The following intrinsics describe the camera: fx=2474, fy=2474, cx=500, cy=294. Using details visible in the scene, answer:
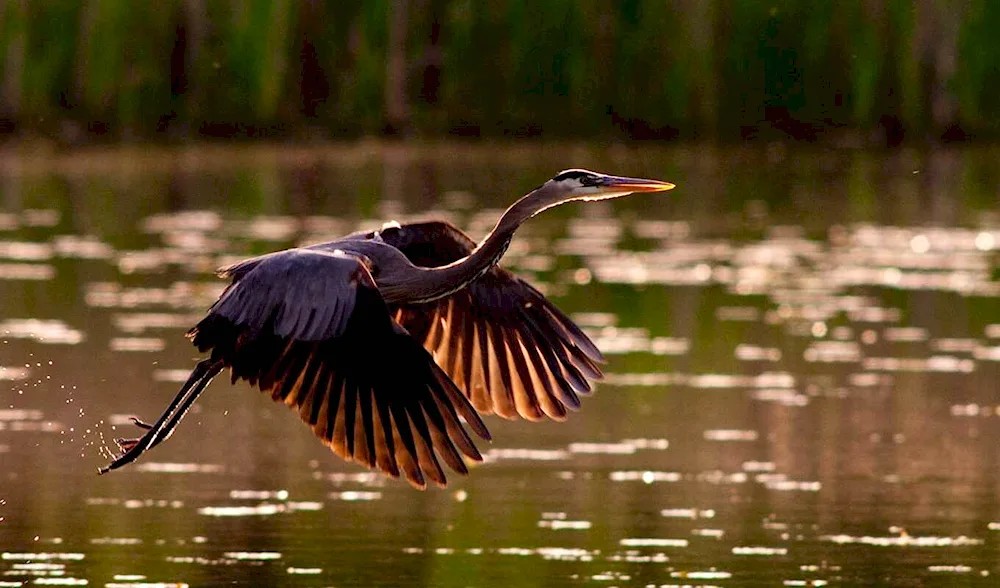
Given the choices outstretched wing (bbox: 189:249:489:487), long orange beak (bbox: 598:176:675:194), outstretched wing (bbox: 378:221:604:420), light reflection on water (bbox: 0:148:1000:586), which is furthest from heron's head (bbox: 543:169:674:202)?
light reflection on water (bbox: 0:148:1000:586)

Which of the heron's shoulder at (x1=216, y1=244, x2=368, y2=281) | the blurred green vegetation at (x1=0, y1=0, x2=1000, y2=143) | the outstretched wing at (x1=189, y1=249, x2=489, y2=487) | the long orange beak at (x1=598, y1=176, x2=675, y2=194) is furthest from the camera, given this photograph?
the blurred green vegetation at (x1=0, y1=0, x2=1000, y2=143)

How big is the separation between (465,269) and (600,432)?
425 cm

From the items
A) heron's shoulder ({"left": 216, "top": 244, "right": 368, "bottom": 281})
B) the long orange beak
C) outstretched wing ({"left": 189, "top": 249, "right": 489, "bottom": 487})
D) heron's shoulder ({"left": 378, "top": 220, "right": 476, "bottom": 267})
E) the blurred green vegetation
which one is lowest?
outstretched wing ({"left": 189, "top": 249, "right": 489, "bottom": 487})

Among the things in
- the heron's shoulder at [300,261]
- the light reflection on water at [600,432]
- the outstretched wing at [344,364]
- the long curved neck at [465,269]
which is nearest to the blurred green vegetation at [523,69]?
the light reflection on water at [600,432]

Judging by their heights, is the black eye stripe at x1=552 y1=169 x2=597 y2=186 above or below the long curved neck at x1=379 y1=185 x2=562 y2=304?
above

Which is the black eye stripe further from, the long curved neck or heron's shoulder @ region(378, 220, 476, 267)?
heron's shoulder @ region(378, 220, 476, 267)

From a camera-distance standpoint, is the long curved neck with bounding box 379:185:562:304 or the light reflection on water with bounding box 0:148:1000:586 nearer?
the long curved neck with bounding box 379:185:562:304

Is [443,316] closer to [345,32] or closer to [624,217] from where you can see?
[624,217]

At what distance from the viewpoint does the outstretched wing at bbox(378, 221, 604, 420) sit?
1013 centimetres

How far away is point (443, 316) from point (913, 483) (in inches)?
122

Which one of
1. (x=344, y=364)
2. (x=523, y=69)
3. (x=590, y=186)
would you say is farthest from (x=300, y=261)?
(x=523, y=69)

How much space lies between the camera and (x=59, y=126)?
113 feet

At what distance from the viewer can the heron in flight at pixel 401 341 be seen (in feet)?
28.3

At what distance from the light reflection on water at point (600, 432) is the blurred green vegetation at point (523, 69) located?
766 centimetres
